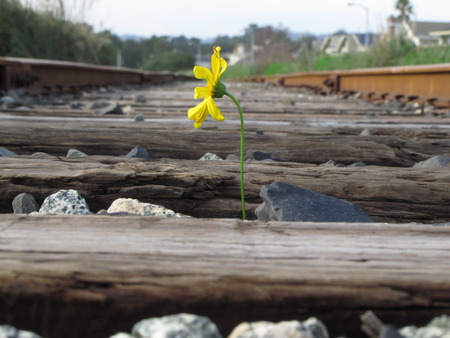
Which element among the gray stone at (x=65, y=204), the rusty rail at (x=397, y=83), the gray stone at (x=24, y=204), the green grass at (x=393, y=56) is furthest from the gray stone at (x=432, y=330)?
the green grass at (x=393, y=56)

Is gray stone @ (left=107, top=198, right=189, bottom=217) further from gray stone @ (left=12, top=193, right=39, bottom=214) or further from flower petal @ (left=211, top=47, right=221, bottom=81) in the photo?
flower petal @ (left=211, top=47, right=221, bottom=81)

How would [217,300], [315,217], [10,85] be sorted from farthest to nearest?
[10,85]
[315,217]
[217,300]

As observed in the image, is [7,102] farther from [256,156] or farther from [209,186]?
[209,186]

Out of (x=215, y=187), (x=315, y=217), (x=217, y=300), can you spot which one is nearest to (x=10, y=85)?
(x=215, y=187)

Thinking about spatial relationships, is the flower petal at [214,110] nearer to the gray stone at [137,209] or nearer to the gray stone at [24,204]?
the gray stone at [137,209]

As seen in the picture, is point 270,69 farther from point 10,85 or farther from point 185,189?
point 185,189
